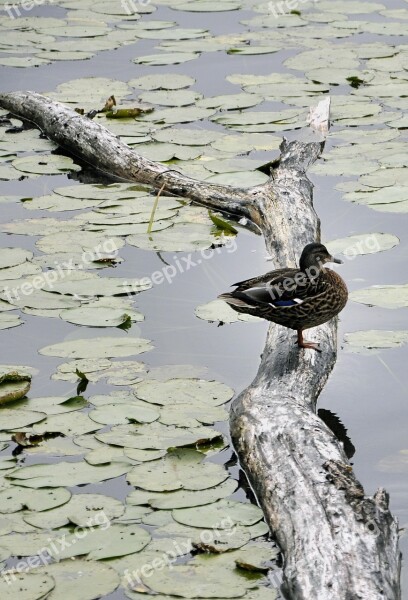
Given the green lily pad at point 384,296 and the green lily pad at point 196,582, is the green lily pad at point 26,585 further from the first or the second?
the green lily pad at point 384,296

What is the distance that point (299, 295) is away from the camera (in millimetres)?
5281

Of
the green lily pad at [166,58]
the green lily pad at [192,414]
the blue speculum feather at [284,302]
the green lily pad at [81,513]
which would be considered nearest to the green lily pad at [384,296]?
the blue speculum feather at [284,302]

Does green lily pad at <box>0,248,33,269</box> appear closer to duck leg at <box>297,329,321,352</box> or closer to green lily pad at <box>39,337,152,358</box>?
green lily pad at <box>39,337,152,358</box>

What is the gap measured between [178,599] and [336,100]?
19.5ft

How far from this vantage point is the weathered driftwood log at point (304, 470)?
3.84m

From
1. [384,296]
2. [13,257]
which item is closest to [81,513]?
[384,296]

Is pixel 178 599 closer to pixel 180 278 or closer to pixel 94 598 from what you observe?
pixel 94 598

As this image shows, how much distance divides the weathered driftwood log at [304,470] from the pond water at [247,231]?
0.16 m

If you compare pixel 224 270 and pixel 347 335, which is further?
pixel 224 270

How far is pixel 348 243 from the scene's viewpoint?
6906 millimetres

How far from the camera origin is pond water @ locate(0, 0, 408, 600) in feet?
17.6

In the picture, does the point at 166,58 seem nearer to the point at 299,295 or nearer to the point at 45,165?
the point at 45,165

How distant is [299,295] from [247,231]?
2181 mm

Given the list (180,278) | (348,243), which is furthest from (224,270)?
(348,243)
